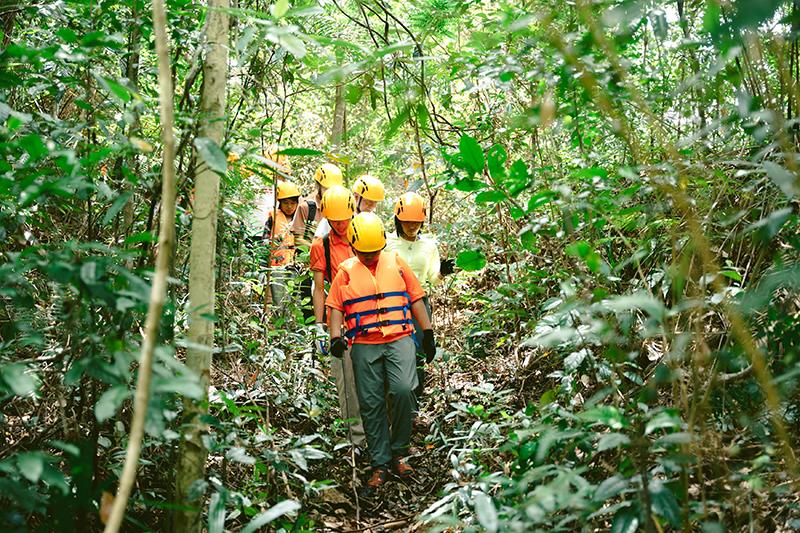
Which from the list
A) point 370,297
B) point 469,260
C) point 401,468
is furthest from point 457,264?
point 401,468

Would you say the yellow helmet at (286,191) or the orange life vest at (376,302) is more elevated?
the yellow helmet at (286,191)

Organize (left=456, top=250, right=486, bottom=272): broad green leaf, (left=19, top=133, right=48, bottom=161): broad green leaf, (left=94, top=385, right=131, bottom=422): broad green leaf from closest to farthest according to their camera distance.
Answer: (left=94, top=385, right=131, bottom=422): broad green leaf, (left=19, top=133, right=48, bottom=161): broad green leaf, (left=456, top=250, right=486, bottom=272): broad green leaf

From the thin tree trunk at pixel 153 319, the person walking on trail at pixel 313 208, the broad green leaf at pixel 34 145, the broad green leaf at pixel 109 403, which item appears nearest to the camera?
the thin tree trunk at pixel 153 319

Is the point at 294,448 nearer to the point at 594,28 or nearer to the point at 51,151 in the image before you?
the point at 51,151

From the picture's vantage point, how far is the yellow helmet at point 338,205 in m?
6.86

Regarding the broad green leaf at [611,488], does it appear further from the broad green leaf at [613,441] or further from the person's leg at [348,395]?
the person's leg at [348,395]

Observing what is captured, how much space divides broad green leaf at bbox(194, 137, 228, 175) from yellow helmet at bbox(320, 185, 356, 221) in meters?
4.36

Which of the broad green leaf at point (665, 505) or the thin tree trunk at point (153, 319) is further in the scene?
the broad green leaf at point (665, 505)

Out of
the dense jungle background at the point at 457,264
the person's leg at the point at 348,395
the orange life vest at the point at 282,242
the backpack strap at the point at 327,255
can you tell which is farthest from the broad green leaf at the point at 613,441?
the backpack strap at the point at 327,255

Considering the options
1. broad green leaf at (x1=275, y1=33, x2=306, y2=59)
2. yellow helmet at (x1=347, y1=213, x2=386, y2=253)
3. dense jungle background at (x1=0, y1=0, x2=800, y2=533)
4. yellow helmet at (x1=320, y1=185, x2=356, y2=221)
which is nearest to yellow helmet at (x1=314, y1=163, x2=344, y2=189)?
yellow helmet at (x1=320, y1=185, x2=356, y2=221)

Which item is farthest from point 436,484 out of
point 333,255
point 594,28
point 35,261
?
point 594,28

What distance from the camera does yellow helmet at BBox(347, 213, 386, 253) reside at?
5957 millimetres

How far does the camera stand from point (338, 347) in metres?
5.84

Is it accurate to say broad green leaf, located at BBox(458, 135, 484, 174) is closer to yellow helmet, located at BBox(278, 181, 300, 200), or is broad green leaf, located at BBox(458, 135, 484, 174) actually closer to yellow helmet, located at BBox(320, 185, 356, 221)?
yellow helmet, located at BBox(320, 185, 356, 221)
